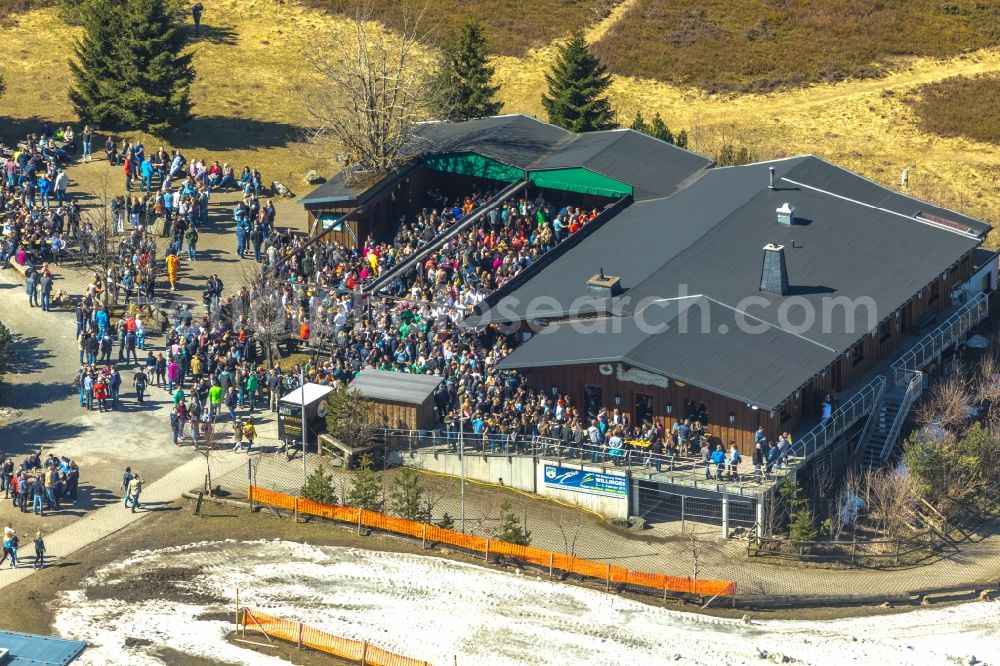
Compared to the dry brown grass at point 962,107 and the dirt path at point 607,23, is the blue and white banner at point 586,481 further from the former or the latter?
the dirt path at point 607,23

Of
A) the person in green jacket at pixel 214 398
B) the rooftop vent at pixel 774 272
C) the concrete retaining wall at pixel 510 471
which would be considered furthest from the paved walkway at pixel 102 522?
the rooftop vent at pixel 774 272

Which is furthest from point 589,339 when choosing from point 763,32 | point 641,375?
point 763,32

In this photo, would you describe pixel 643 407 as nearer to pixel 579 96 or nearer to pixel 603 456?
pixel 603 456

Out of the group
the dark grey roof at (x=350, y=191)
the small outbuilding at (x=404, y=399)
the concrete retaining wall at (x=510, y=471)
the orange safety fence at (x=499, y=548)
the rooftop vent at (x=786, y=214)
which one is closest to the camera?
the orange safety fence at (x=499, y=548)

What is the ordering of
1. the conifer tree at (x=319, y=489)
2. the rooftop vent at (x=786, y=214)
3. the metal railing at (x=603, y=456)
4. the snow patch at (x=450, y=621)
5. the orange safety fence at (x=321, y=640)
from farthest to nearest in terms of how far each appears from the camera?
the rooftop vent at (x=786, y=214)
the conifer tree at (x=319, y=489)
the metal railing at (x=603, y=456)
the snow patch at (x=450, y=621)
the orange safety fence at (x=321, y=640)

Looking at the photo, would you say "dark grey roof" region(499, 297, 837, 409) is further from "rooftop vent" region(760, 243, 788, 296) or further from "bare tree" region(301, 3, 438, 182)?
"bare tree" region(301, 3, 438, 182)

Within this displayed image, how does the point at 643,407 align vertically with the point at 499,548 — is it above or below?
above

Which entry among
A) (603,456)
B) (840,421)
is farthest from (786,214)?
(603,456)
